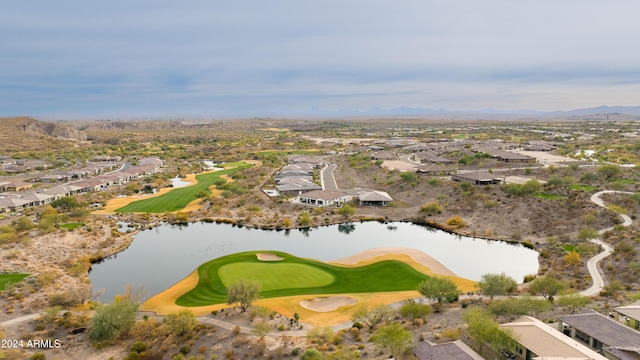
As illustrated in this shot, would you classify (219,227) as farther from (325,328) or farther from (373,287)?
(325,328)

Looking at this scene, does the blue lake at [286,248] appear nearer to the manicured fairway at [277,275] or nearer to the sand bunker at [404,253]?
the sand bunker at [404,253]

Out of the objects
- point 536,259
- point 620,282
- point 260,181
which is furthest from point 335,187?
point 620,282

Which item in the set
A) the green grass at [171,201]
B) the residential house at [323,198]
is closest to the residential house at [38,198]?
the green grass at [171,201]

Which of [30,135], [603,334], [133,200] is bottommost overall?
[133,200]

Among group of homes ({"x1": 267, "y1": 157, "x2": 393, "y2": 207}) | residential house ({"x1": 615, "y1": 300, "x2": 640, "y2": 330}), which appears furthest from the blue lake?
residential house ({"x1": 615, "y1": 300, "x2": 640, "y2": 330})

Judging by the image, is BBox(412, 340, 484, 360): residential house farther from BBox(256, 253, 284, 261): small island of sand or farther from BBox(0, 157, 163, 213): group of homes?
BBox(0, 157, 163, 213): group of homes

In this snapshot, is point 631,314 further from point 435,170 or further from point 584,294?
point 435,170

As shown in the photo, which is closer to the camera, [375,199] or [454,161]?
[375,199]

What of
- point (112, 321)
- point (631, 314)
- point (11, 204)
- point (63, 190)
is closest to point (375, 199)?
point (631, 314)
